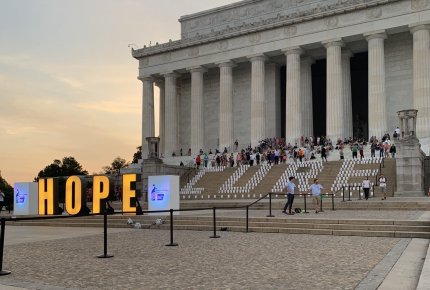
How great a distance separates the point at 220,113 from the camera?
191 feet

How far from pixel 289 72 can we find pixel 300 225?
37.4 m

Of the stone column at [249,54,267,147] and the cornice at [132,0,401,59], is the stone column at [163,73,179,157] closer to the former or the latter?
the cornice at [132,0,401,59]

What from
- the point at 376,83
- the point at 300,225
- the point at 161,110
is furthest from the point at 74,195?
the point at 161,110

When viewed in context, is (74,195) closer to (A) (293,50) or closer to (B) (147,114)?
(A) (293,50)

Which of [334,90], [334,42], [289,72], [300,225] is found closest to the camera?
[300,225]

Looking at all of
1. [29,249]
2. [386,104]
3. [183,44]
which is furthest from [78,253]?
[183,44]

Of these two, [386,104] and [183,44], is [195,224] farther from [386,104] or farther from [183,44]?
[183,44]

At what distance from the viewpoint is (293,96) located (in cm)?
5362

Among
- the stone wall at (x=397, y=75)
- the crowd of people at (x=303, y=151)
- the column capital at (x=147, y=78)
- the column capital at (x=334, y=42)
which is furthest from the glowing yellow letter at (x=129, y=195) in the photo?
the column capital at (x=147, y=78)

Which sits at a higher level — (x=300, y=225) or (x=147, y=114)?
(x=147, y=114)

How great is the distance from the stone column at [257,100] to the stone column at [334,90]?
7.55 m

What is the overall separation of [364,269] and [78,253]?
740 cm

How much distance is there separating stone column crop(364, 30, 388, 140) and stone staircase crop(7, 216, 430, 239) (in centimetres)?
3234

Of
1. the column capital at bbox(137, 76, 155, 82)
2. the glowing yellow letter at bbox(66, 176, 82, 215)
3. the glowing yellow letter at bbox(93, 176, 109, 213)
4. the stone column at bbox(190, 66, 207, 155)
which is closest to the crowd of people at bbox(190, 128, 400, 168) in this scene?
the stone column at bbox(190, 66, 207, 155)
